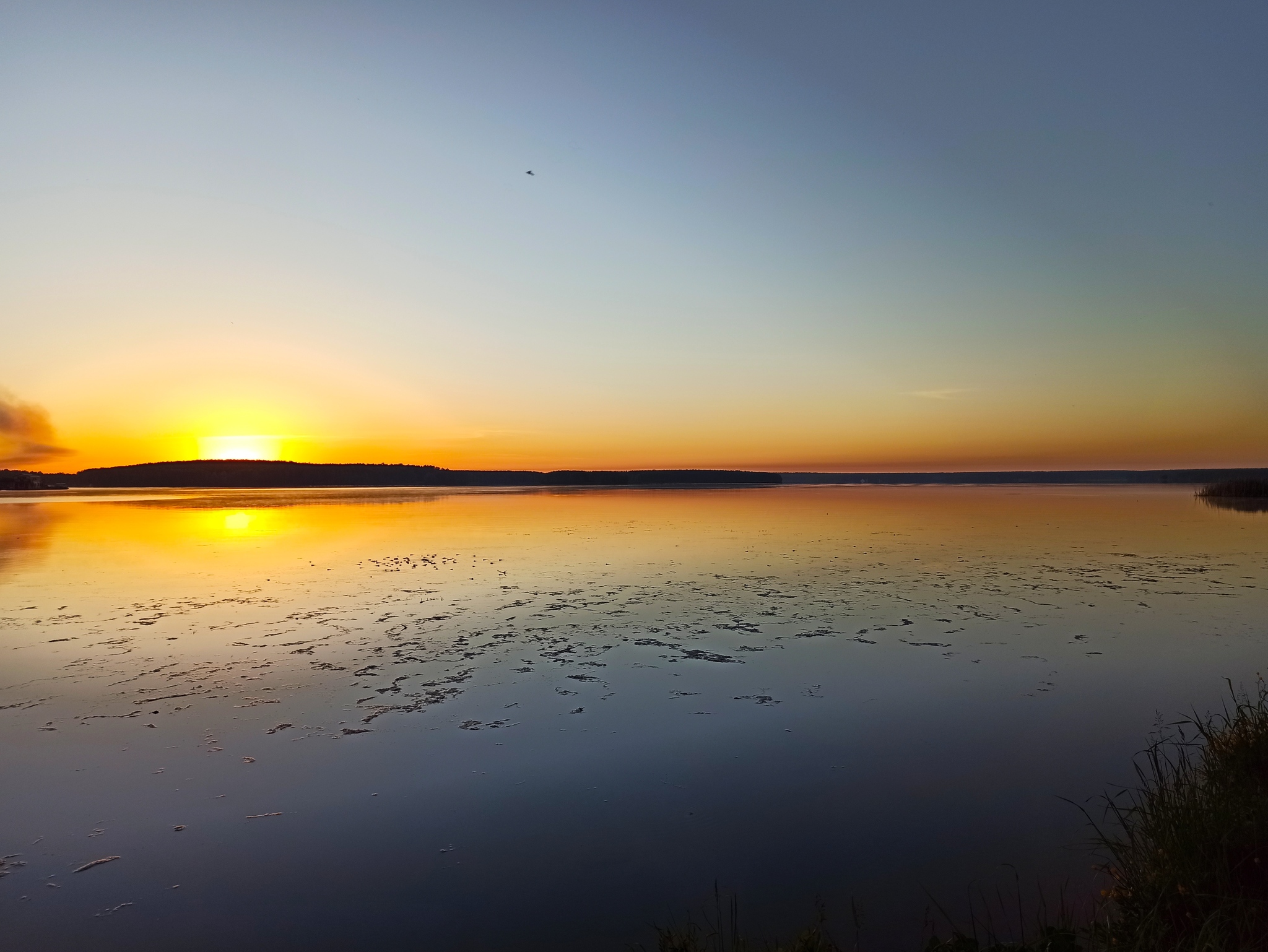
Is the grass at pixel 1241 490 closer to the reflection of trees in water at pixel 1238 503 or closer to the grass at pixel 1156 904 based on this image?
the reflection of trees in water at pixel 1238 503

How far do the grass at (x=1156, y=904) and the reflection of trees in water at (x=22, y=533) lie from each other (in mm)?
19773

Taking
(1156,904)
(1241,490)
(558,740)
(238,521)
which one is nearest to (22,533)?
(238,521)

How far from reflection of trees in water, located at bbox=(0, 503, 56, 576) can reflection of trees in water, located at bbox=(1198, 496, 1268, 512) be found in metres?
50.2

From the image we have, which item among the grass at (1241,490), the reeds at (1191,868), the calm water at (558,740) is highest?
the grass at (1241,490)

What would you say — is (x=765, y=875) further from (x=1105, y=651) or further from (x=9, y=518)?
(x=9, y=518)

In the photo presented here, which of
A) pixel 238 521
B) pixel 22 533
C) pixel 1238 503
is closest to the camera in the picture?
pixel 22 533

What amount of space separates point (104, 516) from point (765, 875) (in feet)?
135

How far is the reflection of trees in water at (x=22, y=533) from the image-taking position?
1927cm

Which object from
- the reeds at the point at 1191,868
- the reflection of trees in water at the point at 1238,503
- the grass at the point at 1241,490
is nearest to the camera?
the reeds at the point at 1191,868

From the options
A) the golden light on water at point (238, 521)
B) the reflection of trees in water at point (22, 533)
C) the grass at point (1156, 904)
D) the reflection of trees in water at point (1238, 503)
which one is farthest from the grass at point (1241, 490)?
the reflection of trees in water at point (22, 533)

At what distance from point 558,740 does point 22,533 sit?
96.9 ft

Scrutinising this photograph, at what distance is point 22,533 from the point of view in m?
26.4

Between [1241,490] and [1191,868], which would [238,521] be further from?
[1241,490]

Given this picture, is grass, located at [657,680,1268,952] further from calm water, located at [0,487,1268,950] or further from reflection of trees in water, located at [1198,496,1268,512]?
reflection of trees in water, located at [1198,496,1268,512]
